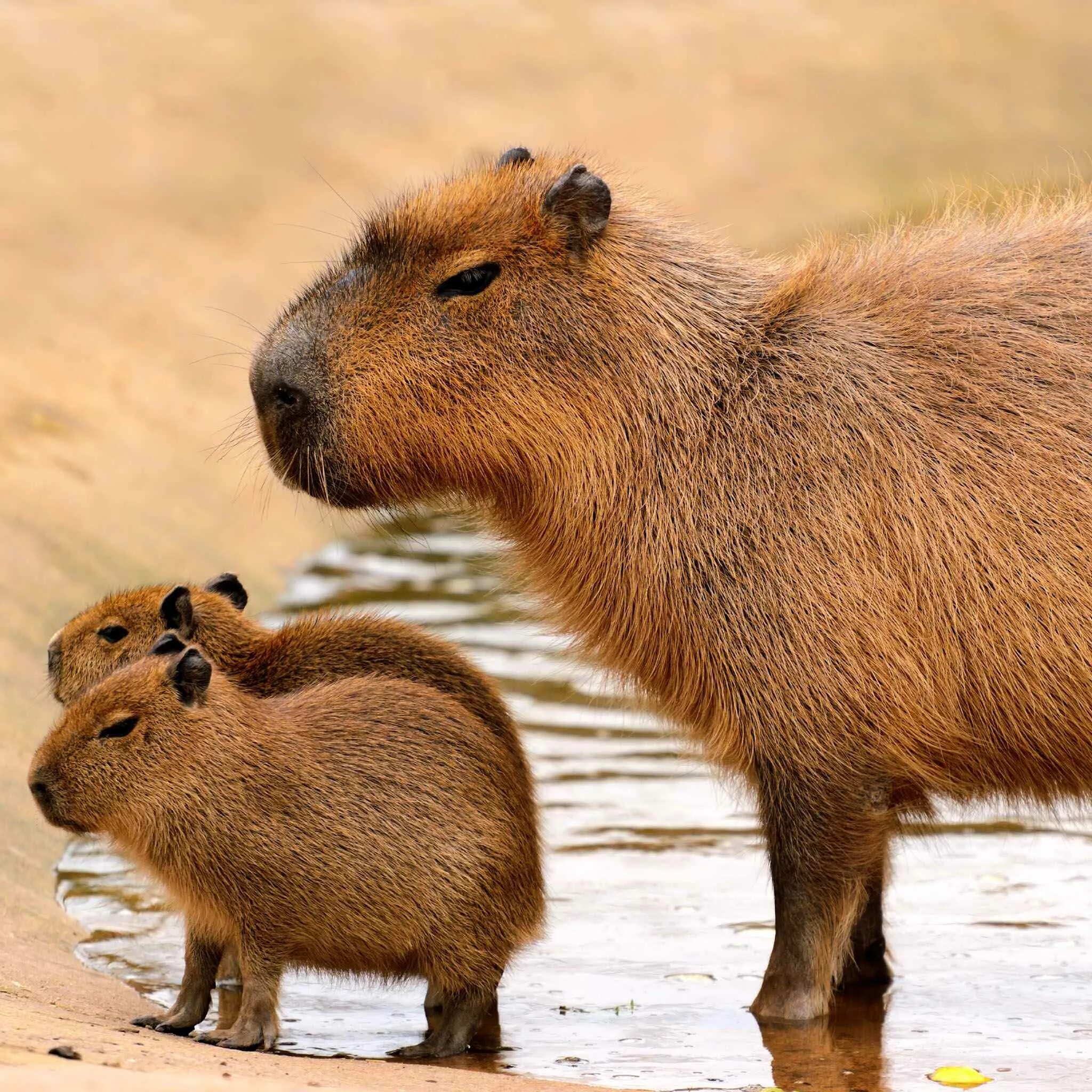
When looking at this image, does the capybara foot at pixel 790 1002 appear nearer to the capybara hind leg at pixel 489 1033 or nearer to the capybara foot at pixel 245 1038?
the capybara hind leg at pixel 489 1033

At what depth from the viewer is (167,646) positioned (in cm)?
486

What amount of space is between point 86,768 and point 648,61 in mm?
14758

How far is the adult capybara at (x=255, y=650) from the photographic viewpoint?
521 centimetres

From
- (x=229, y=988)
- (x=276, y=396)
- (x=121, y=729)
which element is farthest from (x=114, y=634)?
(x=229, y=988)

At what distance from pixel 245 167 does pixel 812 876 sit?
10023mm

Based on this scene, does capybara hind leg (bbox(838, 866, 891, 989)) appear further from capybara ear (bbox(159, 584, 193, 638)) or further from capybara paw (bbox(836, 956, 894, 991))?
capybara ear (bbox(159, 584, 193, 638))

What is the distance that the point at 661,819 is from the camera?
22.3 ft

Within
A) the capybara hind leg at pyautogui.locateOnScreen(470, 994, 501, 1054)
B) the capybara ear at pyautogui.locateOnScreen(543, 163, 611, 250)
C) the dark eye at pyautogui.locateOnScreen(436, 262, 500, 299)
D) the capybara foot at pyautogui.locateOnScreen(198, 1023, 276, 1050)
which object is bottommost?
the capybara foot at pyautogui.locateOnScreen(198, 1023, 276, 1050)

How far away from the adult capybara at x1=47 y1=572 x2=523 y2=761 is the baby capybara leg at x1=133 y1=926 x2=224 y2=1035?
75 centimetres

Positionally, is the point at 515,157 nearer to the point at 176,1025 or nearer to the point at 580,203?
the point at 580,203

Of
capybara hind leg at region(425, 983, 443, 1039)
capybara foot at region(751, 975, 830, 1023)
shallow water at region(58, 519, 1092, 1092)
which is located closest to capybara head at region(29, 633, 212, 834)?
A: shallow water at region(58, 519, 1092, 1092)

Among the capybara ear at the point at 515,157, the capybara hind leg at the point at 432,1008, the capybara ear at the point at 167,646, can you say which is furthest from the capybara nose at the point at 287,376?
the capybara hind leg at the point at 432,1008

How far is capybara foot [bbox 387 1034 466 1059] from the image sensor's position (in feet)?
15.5

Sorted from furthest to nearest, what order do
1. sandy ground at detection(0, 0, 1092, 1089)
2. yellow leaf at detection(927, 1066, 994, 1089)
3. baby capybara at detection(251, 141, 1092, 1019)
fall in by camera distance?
sandy ground at detection(0, 0, 1092, 1089) < baby capybara at detection(251, 141, 1092, 1019) < yellow leaf at detection(927, 1066, 994, 1089)
